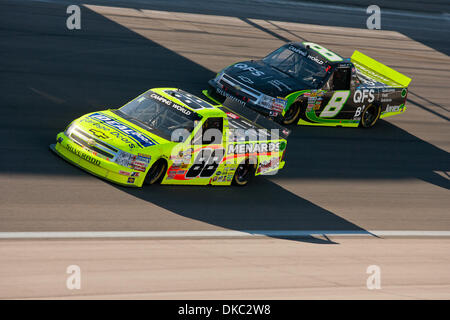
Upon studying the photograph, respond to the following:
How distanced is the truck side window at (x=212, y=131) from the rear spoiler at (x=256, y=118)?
1385 millimetres

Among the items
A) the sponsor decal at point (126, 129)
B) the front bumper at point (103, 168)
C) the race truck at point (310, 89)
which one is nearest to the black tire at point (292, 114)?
the race truck at point (310, 89)

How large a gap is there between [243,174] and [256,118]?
4.40ft

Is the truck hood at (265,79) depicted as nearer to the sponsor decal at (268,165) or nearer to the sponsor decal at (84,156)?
the sponsor decal at (268,165)

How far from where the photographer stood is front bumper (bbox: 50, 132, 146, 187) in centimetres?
1202

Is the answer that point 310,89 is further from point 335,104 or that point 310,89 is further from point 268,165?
point 268,165

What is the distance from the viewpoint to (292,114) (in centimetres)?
1731

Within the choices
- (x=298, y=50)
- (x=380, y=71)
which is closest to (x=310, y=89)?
(x=298, y=50)

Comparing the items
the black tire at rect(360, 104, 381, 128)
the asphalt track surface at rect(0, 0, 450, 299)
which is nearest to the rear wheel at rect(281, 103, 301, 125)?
the asphalt track surface at rect(0, 0, 450, 299)

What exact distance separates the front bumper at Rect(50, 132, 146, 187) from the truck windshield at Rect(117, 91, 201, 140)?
38.1 inches

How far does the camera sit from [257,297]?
936 centimetres

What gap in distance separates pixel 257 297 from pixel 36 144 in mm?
6128

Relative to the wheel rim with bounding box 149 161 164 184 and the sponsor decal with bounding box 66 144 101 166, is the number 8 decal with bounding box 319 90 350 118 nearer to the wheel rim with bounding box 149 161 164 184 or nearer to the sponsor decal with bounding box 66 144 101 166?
the wheel rim with bounding box 149 161 164 184

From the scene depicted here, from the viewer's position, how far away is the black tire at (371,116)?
18922 mm

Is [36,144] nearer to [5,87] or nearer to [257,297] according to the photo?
[5,87]
